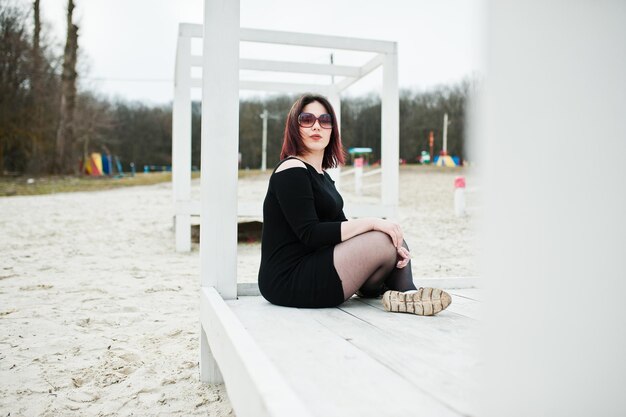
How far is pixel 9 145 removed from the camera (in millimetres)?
19500

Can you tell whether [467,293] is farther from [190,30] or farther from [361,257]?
[190,30]

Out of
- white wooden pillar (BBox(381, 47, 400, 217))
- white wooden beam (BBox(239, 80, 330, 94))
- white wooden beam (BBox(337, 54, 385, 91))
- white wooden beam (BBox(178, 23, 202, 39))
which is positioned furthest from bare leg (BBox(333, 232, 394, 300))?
white wooden beam (BBox(239, 80, 330, 94))

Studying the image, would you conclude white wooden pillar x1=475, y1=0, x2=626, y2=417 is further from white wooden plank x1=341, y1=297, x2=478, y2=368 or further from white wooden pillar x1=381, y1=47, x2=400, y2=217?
white wooden pillar x1=381, y1=47, x2=400, y2=217

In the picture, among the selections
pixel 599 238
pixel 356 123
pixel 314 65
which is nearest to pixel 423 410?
pixel 599 238

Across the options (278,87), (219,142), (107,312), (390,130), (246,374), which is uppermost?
(278,87)

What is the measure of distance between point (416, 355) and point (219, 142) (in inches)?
47.3

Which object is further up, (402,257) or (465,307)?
(402,257)

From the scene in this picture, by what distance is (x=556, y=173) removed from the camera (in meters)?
0.58

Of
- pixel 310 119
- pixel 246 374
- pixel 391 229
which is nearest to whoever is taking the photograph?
pixel 246 374

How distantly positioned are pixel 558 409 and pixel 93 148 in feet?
106

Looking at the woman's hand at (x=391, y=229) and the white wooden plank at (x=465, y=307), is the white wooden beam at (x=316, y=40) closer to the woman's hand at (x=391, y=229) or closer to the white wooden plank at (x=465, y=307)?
the white wooden plank at (x=465, y=307)

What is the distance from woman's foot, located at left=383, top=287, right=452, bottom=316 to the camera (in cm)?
200

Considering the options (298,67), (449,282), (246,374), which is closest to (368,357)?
(246,374)

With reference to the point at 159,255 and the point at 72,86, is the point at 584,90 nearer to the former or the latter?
the point at 159,255
